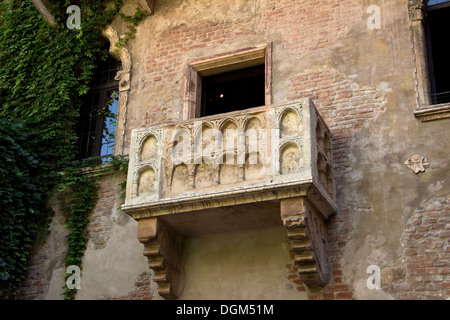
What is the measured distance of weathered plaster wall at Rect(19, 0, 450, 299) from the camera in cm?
855

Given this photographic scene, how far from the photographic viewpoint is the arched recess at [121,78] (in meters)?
10.8

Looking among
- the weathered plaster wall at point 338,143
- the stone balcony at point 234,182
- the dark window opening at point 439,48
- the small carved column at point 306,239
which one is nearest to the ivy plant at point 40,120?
the weathered plaster wall at point 338,143

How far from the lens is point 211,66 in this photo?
35.3 ft

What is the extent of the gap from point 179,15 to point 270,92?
7.56 ft

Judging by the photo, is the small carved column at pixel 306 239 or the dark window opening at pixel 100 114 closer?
the small carved column at pixel 306 239

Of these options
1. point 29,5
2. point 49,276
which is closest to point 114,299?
point 49,276

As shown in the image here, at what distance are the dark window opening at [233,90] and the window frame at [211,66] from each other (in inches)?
4.1

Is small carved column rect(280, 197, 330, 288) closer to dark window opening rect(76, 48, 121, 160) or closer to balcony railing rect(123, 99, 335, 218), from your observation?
balcony railing rect(123, 99, 335, 218)

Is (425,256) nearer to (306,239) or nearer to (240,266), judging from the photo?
(306,239)

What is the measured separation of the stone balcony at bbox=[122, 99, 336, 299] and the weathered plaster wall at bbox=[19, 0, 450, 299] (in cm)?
29

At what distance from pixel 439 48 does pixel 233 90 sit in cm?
317

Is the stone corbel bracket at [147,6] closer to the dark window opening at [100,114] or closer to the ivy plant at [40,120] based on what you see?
the ivy plant at [40,120]

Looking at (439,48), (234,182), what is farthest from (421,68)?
(234,182)

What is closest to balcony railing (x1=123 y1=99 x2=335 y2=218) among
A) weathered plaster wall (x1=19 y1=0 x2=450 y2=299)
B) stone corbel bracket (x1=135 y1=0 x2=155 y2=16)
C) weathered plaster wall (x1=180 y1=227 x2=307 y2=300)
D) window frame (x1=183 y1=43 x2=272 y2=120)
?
weathered plaster wall (x1=19 y1=0 x2=450 y2=299)
